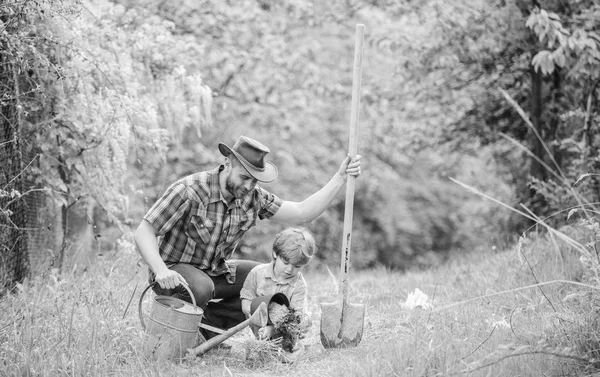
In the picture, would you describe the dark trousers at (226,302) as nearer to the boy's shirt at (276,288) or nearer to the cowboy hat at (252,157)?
the boy's shirt at (276,288)

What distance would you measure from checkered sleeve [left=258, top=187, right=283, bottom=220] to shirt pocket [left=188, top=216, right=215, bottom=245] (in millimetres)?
427

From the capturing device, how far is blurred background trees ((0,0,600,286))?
219 inches

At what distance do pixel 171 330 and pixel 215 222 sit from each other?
0.72m

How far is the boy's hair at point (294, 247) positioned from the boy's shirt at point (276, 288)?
0.75 ft

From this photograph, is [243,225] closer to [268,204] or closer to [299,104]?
[268,204]

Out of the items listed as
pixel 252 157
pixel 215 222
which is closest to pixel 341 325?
pixel 215 222

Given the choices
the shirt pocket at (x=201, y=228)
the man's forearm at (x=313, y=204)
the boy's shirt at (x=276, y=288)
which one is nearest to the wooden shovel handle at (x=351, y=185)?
the man's forearm at (x=313, y=204)

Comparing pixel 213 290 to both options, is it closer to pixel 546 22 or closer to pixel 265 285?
pixel 265 285

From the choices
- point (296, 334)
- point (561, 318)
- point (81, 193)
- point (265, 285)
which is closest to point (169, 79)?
point (81, 193)

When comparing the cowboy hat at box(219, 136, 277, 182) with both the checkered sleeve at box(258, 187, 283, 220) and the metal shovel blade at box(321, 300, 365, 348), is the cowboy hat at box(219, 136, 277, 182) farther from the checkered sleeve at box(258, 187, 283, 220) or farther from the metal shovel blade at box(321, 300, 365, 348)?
the metal shovel blade at box(321, 300, 365, 348)

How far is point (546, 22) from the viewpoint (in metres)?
6.35

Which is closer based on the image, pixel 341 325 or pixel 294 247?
pixel 294 247

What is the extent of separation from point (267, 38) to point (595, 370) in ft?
27.4

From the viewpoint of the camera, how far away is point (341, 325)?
14.9 ft
